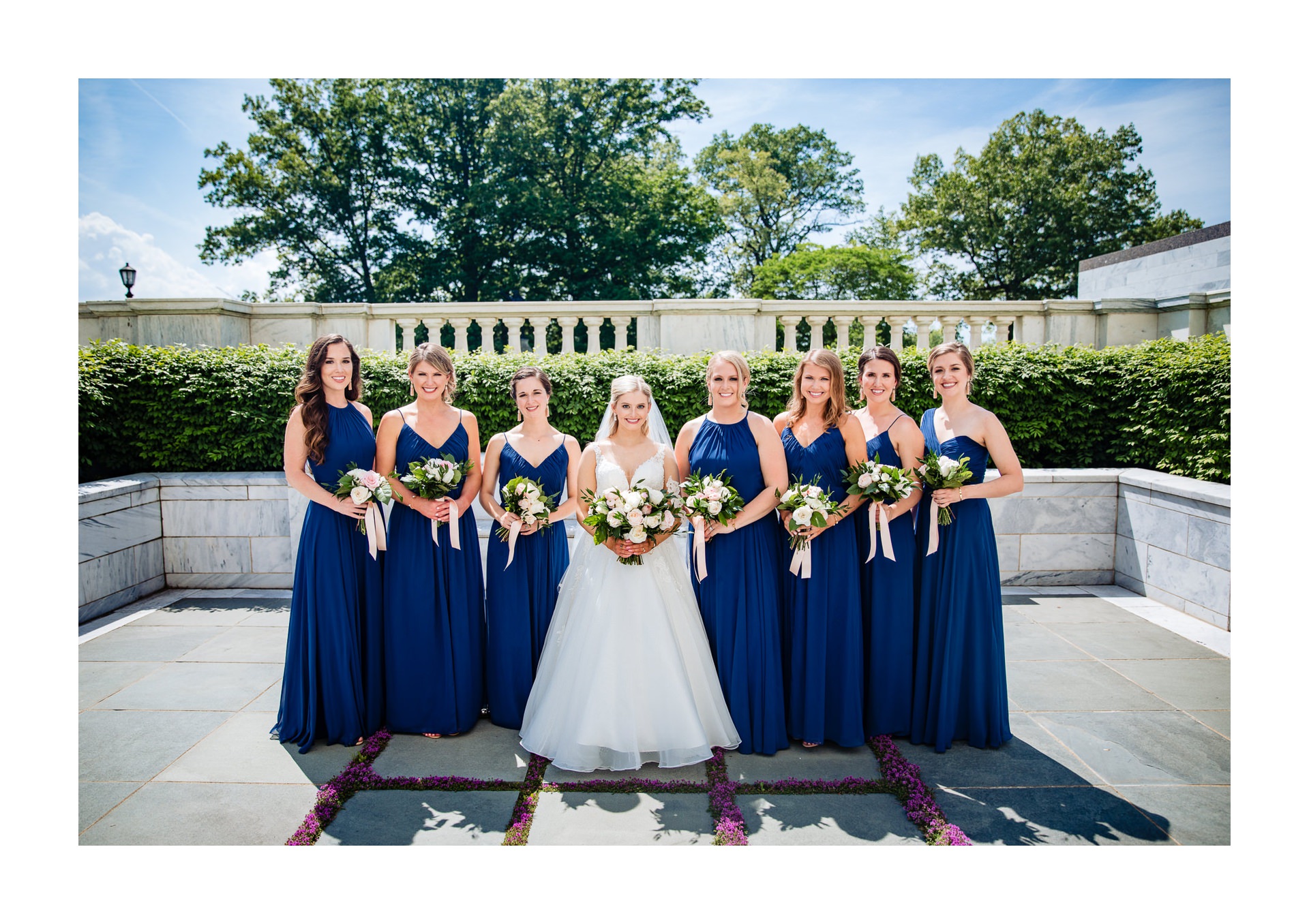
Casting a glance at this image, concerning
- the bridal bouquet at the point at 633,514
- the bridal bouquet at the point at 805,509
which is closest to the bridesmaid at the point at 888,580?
the bridal bouquet at the point at 805,509

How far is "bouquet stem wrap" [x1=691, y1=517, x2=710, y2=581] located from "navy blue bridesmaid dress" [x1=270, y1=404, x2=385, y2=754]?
6.93 feet

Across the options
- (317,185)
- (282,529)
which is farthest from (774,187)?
(282,529)

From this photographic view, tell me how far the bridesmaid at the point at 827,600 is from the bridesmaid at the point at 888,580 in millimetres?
136

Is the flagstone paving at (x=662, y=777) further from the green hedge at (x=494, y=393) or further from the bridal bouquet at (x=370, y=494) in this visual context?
the green hedge at (x=494, y=393)

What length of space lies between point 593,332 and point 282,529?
4.62 meters

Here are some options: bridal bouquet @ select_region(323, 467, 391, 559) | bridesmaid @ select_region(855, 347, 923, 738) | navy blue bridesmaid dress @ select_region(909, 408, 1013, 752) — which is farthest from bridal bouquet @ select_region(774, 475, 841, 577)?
bridal bouquet @ select_region(323, 467, 391, 559)

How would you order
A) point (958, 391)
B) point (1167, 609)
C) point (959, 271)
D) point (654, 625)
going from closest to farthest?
point (654, 625) < point (958, 391) < point (1167, 609) < point (959, 271)

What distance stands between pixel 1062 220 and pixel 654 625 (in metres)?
35.7

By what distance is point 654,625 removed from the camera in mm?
4266

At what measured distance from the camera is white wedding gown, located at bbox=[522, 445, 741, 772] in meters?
4.21

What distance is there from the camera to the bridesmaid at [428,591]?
4.64 meters

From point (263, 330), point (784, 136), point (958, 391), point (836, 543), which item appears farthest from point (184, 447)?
point (784, 136)

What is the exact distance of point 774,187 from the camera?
30.9m

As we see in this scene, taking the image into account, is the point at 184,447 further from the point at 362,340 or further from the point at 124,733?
the point at 124,733
